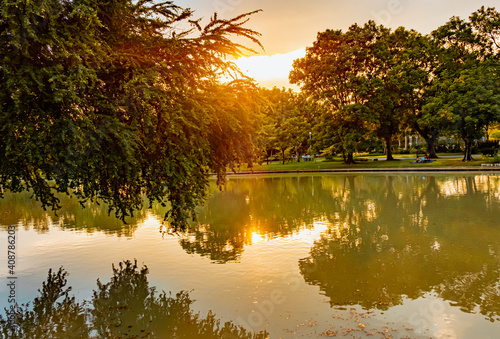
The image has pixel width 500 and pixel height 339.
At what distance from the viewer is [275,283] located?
9.34 metres

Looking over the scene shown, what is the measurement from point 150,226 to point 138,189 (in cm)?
747

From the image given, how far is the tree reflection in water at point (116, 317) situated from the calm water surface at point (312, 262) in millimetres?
326

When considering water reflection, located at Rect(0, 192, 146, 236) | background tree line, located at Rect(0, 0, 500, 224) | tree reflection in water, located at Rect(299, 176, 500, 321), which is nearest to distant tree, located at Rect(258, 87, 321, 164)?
water reflection, located at Rect(0, 192, 146, 236)

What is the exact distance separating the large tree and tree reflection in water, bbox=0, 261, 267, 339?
248 cm

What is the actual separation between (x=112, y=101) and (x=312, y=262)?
23.6 feet

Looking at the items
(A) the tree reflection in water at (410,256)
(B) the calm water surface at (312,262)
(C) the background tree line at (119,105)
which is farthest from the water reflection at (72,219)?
(A) the tree reflection in water at (410,256)

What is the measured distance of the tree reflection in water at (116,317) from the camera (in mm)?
7062

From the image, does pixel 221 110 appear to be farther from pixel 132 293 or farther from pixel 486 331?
pixel 486 331

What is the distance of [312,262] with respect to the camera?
434 inches

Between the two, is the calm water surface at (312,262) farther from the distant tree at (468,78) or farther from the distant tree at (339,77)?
the distant tree at (339,77)

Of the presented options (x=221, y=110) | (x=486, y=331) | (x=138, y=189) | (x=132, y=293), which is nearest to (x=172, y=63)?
(x=221, y=110)

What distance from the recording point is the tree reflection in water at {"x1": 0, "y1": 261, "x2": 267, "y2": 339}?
23.2 feet

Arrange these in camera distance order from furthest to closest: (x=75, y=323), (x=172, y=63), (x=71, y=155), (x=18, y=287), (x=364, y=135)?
(x=364, y=135)
(x=172, y=63)
(x=18, y=287)
(x=71, y=155)
(x=75, y=323)

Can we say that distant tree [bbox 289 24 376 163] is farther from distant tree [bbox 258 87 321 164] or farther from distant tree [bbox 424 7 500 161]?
distant tree [bbox 424 7 500 161]
